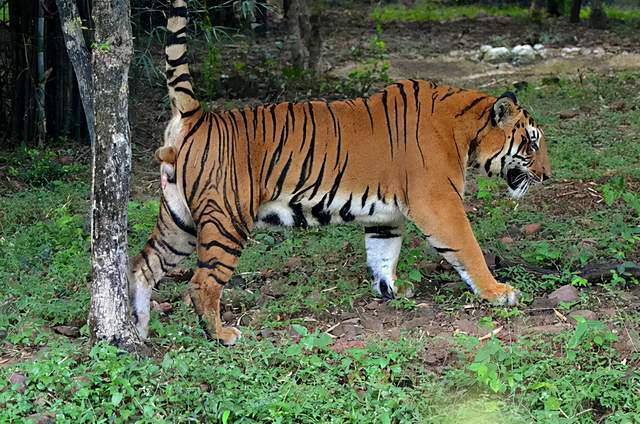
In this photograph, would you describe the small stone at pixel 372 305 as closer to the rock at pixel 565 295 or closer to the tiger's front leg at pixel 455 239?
the tiger's front leg at pixel 455 239

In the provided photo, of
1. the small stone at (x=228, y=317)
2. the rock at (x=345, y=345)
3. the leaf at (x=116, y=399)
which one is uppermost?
the leaf at (x=116, y=399)

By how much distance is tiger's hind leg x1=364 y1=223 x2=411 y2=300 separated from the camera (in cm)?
604

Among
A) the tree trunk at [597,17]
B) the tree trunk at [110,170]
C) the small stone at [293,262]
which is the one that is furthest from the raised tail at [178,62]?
the tree trunk at [597,17]

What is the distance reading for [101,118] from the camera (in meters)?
4.72

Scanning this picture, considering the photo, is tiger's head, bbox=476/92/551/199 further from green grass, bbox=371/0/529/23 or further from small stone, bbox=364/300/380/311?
green grass, bbox=371/0/529/23

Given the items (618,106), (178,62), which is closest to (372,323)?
A: (178,62)

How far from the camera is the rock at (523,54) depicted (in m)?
13.3

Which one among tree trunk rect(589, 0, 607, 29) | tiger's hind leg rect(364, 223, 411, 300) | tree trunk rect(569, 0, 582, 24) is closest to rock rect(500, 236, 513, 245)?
tiger's hind leg rect(364, 223, 411, 300)

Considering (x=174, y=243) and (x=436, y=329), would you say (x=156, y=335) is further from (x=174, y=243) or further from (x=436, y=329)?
(x=436, y=329)

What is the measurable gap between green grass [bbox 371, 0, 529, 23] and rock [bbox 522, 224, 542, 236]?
1062cm

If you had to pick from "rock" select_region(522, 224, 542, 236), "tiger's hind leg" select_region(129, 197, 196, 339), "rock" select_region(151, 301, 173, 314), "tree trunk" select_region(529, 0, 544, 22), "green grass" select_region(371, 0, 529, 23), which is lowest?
"rock" select_region(151, 301, 173, 314)

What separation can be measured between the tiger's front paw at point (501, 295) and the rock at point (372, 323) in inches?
25.4

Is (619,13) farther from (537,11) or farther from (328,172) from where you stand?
(328,172)

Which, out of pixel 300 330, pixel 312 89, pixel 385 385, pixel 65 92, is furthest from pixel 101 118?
pixel 312 89
